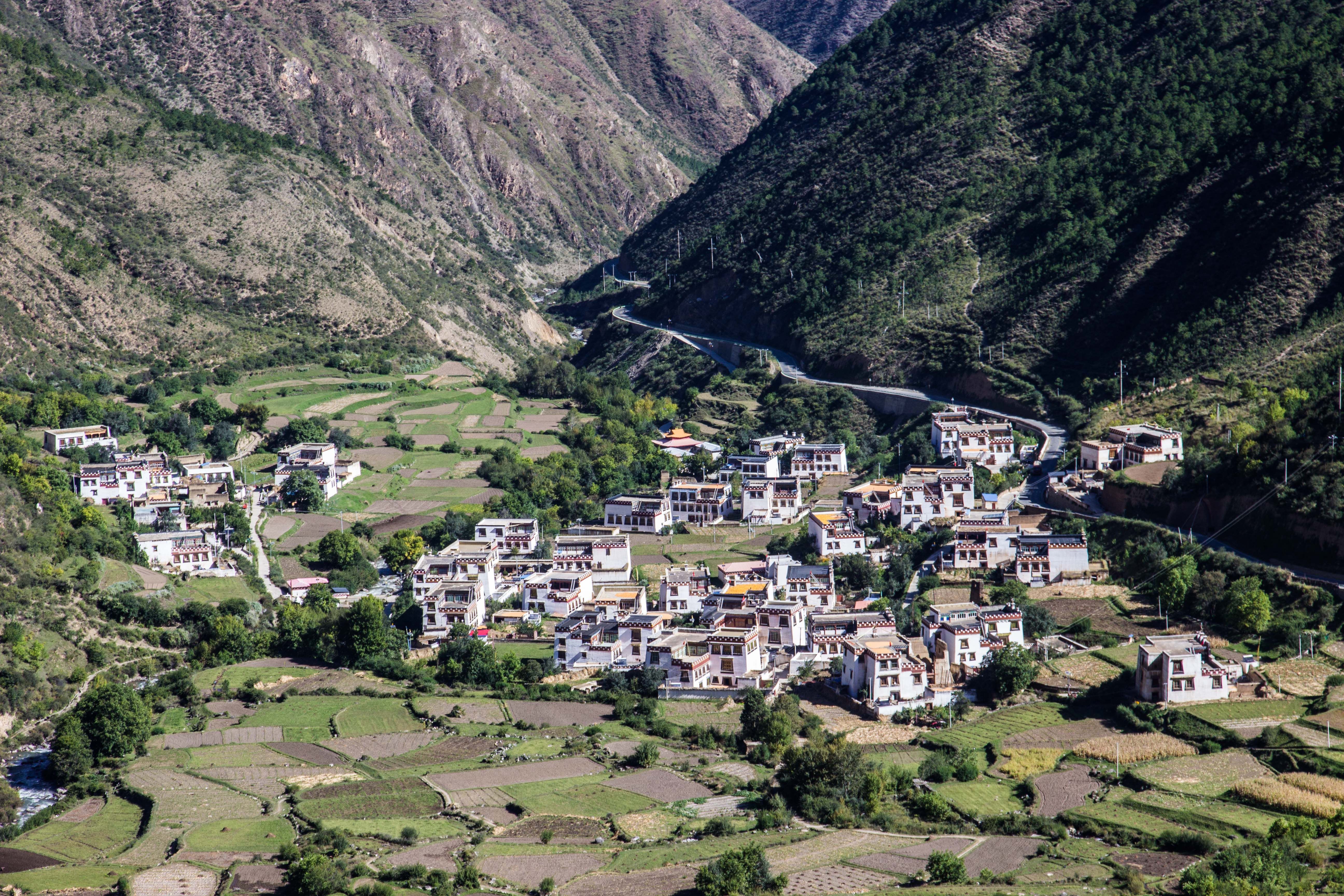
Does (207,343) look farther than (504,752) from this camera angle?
Yes

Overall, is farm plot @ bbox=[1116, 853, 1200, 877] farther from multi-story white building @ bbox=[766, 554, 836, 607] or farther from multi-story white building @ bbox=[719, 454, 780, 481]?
multi-story white building @ bbox=[719, 454, 780, 481]

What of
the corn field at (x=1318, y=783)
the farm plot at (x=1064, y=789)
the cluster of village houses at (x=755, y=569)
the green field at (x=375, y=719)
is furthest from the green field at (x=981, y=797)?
the green field at (x=375, y=719)

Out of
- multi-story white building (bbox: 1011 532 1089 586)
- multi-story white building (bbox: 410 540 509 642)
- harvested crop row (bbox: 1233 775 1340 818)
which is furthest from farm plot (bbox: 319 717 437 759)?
harvested crop row (bbox: 1233 775 1340 818)

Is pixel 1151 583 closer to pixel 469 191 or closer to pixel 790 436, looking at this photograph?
pixel 790 436

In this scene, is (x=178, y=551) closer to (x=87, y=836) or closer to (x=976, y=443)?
(x=87, y=836)

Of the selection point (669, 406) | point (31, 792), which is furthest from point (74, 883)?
point (669, 406)

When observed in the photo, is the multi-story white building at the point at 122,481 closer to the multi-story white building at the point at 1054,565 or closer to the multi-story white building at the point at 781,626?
the multi-story white building at the point at 781,626

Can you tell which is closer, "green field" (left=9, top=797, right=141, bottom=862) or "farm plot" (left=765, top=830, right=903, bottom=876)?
"farm plot" (left=765, top=830, right=903, bottom=876)
